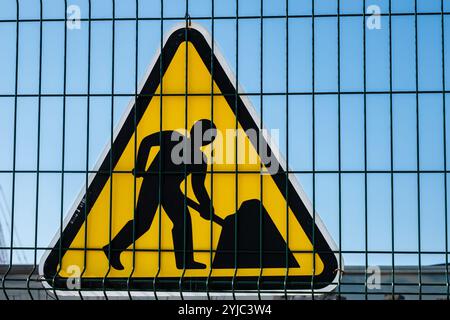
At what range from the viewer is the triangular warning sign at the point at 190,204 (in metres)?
4.87

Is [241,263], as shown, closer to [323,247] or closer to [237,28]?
[323,247]

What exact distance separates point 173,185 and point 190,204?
12 cm

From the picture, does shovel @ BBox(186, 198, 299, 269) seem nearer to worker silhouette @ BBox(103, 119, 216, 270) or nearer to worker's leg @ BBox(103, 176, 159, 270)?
worker silhouette @ BBox(103, 119, 216, 270)

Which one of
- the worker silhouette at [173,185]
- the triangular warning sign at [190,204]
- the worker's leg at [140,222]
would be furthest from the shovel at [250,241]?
the worker's leg at [140,222]

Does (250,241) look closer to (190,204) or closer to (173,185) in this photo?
(190,204)

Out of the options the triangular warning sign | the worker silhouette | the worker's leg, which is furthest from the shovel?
the worker's leg

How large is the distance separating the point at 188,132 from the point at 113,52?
21.3 inches

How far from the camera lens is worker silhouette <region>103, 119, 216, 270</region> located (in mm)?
4941

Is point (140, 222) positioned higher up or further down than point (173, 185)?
further down

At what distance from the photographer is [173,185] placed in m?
4.97

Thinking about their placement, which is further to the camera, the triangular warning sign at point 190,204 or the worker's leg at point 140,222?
the worker's leg at point 140,222

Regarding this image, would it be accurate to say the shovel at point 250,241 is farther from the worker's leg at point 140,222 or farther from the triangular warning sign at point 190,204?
the worker's leg at point 140,222

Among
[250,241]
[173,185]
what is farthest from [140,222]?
[250,241]

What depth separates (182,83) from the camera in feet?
16.4
